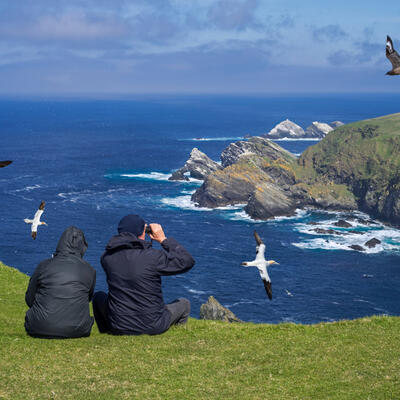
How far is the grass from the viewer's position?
36.8 ft

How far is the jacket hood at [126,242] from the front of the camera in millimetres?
13133

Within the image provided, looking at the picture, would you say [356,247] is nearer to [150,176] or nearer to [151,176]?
[151,176]

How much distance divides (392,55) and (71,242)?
823cm

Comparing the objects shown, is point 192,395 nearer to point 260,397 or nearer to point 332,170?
point 260,397

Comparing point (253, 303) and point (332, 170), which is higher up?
point (332, 170)

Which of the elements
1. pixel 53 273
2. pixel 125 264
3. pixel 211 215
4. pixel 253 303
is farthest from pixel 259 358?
pixel 211 215

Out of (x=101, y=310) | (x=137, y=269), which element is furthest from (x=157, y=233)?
(x=101, y=310)

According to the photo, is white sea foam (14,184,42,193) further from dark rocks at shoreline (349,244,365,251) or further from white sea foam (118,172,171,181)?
dark rocks at shoreline (349,244,365,251)

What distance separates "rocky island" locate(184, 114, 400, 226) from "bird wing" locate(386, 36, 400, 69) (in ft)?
446

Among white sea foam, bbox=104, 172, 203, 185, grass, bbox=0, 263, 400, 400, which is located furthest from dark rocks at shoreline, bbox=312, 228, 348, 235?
grass, bbox=0, 263, 400, 400

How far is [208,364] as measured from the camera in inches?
509

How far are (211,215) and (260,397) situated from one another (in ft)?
447

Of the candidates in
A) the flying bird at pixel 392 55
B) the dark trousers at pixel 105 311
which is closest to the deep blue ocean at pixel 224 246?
the dark trousers at pixel 105 311

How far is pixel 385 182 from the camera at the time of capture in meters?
168
